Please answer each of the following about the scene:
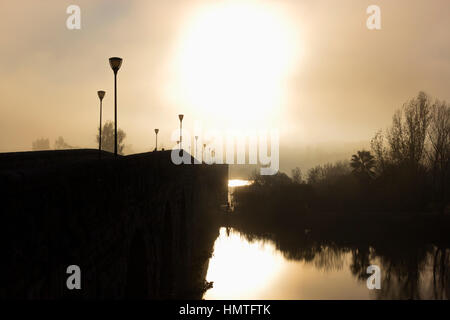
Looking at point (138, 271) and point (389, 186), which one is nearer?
point (138, 271)

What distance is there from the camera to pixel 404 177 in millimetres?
42344

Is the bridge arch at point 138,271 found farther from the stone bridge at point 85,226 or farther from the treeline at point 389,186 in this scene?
the treeline at point 389,186

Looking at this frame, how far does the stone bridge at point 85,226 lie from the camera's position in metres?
3.94

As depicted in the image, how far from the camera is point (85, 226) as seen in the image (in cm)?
571

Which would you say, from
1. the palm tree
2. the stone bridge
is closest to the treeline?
the palm tree

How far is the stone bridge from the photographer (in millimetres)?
3938

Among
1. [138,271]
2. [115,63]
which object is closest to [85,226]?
[138,271]

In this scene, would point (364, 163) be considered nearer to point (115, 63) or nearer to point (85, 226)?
point (115, 63)

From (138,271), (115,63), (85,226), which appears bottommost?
(138,271)

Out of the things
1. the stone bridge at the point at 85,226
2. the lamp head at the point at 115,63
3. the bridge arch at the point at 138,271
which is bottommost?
the bridge arch at the point at 138,271

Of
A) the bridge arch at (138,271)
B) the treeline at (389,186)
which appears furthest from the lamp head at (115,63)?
the treeline at (389,186)

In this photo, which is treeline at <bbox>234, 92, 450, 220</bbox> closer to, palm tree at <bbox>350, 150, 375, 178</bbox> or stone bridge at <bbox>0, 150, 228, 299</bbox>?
palm tree at <bbox>350, 150, 375, 178</bbox>

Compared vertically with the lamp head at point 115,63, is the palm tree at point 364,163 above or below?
below

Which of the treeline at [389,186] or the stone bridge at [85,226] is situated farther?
the treeline at [389,186]
